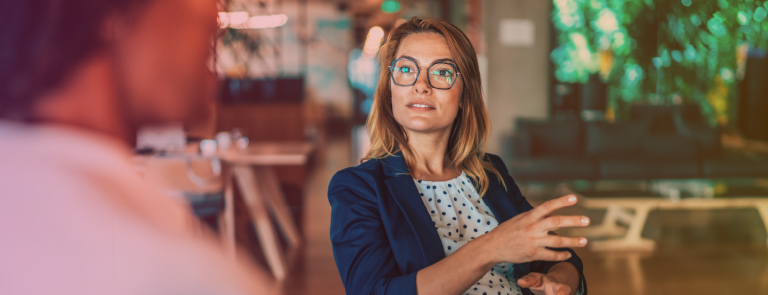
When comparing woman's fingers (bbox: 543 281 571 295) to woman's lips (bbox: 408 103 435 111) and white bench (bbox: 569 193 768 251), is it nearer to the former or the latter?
woman's lips (bbox: 408 103 435 111)

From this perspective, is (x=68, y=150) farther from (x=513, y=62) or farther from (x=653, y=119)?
(x=653, y=119)

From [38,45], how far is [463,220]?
3.73 feet

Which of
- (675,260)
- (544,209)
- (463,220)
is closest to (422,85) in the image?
(463,220)

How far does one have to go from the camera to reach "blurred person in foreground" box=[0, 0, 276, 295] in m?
1.23

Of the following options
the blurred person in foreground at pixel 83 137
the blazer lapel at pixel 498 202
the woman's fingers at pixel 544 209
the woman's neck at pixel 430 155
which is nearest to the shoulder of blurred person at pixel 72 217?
the blurred person in foreground at pixel 83 137

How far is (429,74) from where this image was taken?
1126 mm

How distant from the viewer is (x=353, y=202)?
104cm

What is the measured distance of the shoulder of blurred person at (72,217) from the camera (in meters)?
1.22

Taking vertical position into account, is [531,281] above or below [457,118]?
below

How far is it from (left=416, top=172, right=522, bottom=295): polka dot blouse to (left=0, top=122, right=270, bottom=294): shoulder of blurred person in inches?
33.8

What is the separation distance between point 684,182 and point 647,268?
184 centimetres

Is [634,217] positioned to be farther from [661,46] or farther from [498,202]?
[498,202]

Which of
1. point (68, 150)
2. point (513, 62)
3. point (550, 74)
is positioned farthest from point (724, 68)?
point (68, 150)

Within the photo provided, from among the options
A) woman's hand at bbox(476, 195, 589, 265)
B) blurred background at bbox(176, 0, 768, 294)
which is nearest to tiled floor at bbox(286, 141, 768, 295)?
blurred background at bbox(176, 0, 768, 294)
